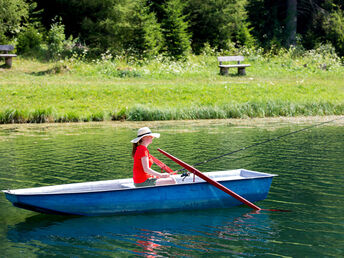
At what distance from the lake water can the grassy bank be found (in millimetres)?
4246

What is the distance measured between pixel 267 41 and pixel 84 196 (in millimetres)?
29816

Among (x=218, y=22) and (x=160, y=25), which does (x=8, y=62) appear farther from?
(x=218, y=22)

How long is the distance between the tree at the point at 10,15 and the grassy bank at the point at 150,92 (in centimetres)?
Answer: 254

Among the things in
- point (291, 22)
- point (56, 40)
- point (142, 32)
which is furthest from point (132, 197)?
point (291, 22)

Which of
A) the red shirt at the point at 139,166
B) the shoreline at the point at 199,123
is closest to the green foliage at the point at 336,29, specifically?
the shoreline at the point at 199,123

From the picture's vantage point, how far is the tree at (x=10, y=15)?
30.0 metres

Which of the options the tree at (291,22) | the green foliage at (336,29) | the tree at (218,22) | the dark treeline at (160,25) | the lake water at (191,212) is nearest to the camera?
the lake water at (191,212)

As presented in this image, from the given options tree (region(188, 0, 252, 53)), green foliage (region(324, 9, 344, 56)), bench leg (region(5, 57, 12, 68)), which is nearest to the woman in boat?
bench leg (region(5, 57, 12, 68))

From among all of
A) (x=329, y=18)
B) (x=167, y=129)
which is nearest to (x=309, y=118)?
(x=167, y=129)

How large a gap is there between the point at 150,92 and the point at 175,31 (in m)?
10.0

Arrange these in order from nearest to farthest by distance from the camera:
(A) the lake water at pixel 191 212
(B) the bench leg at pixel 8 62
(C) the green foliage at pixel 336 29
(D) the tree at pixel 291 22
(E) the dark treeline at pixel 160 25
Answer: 1. (A) the lake water at pixel 191 212
2. (B) the bench leg at pixel 8 62
3. (E) the dark treeline at pixel 160 25
4. (C) the green foliage at pixel 336 29
5. (D) the tree at pixel 291 22

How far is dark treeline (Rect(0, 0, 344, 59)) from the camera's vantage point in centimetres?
3042

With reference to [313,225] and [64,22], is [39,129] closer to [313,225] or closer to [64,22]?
[313,225]

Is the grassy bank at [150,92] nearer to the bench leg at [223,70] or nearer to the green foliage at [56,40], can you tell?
the bench leg at [223,70]
